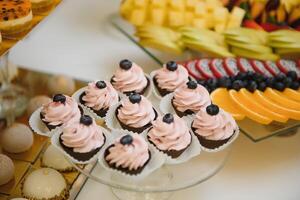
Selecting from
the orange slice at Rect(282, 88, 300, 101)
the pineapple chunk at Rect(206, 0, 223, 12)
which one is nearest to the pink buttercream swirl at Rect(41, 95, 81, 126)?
the orange slice at Rect(282, 88, 300, 101)

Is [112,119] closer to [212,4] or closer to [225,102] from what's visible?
[225,102]

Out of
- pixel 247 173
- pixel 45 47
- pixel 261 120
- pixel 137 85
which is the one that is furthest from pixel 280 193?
pixel 45 47

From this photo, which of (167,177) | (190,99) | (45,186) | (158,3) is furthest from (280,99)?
(45,186)

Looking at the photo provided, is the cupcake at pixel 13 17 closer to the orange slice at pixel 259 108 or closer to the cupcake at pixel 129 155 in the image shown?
the cupcake at pixel 129 155

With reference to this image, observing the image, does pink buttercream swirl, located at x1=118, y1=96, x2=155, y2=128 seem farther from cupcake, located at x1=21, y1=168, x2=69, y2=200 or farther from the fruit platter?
the fruit platter

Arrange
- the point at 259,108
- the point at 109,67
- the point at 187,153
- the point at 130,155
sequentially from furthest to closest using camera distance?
the point at 109,67, the point at 259,108, the point at 187,153, the point at 130,155

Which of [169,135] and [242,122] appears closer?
[169,135]

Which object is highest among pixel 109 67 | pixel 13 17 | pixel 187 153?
pixel 13 17
